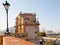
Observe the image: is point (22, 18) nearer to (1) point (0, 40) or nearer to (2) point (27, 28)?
(2) point (27, 28)

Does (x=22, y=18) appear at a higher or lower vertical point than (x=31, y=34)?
higher

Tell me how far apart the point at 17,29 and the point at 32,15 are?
209 inches

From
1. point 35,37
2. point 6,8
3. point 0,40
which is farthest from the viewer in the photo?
point 35,37

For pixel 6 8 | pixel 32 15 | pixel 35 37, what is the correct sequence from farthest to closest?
pixel 32 15 < pixel 35 37 < pixel 6 8

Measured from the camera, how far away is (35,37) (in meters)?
34.3

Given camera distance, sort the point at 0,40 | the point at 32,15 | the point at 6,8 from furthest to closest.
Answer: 1. the point at 32,15
2. the point at 6,8
3. the point at 0,40

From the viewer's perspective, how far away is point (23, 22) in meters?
36.5

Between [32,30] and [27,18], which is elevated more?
[27,18]

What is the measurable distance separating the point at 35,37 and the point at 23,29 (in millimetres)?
3223

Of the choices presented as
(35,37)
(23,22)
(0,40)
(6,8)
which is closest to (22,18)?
(23,22)

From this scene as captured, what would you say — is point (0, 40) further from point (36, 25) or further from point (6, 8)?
point (36, 25)

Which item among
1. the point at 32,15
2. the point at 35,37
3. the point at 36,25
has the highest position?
the point at 32,15

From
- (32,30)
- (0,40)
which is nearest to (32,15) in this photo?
(32,30)

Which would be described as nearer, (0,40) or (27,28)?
(0,40)
